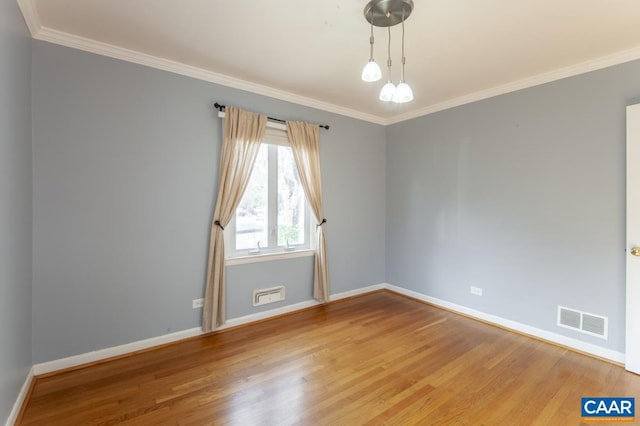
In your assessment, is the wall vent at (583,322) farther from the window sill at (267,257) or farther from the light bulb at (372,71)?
the light bulb at (372,71)

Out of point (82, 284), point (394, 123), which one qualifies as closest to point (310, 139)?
point (394, 123)

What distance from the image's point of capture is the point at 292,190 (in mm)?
3684

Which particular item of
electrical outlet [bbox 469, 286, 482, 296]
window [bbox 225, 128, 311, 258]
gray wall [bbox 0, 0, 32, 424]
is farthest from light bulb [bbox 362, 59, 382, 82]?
electrical outlet [bbox 469, 286, 482, 296]

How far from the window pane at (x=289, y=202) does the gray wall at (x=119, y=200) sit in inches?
19.5

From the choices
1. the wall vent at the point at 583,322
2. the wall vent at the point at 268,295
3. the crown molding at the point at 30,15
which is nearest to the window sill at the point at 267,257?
the wall vent at the point at 268,295

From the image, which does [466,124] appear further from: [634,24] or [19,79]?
[19,79]

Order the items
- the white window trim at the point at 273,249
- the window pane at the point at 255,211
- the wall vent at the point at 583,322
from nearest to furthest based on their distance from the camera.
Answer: the wall vent at the point at 583,322 < the white window trim at the point at 273,249 < the window pane at the point at 255,211

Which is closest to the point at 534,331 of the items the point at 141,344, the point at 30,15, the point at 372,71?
the point at 372,71

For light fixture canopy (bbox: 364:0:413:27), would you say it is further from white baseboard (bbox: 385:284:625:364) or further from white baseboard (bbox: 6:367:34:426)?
white baseboard (bbox: 6:367:34:426)

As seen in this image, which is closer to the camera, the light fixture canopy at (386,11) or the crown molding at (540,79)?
the light fixture canopy at (386,11)

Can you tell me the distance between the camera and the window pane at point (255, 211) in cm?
328

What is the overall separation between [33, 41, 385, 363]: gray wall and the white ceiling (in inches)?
10.0

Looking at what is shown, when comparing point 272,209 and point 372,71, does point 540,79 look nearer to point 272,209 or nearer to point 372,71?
point 372,71

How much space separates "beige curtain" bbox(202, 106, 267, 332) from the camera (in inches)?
116
